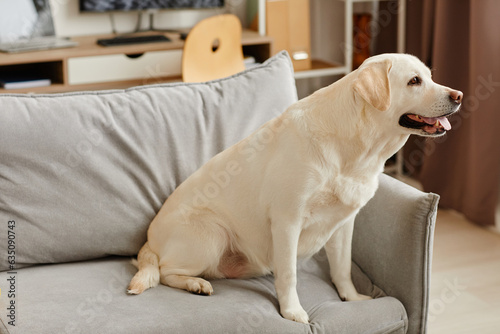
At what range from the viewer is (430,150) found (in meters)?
3.50

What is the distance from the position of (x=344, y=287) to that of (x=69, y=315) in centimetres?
76

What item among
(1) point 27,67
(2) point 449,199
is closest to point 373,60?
(2) point 449,199

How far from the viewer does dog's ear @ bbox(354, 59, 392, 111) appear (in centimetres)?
144

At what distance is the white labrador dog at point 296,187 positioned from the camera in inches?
58.0

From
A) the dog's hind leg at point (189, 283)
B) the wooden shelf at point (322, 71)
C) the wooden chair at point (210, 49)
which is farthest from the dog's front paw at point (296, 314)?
the wooden shelf at point (322, 71)

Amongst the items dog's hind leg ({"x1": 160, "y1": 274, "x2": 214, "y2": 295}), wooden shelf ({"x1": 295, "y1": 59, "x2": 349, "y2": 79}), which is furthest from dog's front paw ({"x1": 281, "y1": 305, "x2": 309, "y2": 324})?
wooden shelf ({"x1": 295, "y1": 59, "x2": 349, "y2": 79})

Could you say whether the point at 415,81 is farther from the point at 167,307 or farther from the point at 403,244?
the point at 167,307

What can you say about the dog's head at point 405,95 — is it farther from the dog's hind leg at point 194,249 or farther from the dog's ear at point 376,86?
the dog's hind leg at point 194,249

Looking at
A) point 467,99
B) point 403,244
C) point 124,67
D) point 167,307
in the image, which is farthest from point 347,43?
point 167,307

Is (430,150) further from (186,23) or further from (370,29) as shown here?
(186,23)

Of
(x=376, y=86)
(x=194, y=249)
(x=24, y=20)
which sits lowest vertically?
(x=194, y=249)

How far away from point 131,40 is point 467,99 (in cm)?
178

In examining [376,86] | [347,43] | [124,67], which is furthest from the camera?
[347,43]

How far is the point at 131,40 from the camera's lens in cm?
317
